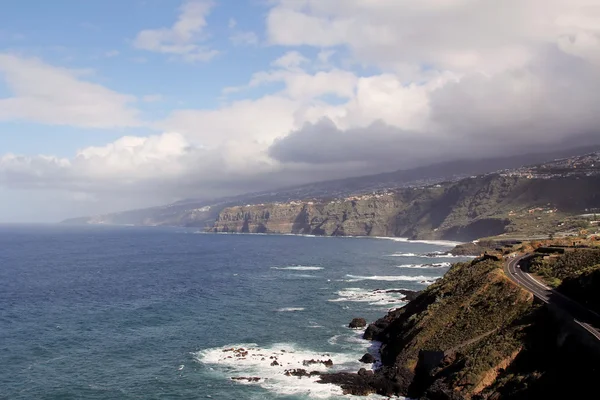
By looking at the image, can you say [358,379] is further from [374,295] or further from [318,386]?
[374,295]

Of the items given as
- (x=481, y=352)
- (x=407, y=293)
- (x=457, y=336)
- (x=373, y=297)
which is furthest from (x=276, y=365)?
(x=407, y=293)

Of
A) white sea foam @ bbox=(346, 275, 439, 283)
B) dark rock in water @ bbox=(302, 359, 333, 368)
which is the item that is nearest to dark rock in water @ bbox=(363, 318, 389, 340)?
dark rock in water @ bbox=(302, 359, 333, 368)

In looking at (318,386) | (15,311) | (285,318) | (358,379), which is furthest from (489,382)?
(15,311)

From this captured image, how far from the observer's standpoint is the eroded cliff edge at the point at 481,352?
143 feet

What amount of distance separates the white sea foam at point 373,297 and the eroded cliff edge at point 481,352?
26.9m

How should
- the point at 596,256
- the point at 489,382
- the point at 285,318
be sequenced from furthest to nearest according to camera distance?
1. the point at 285,318
2. the point at 596,256
3. the point at 489,382

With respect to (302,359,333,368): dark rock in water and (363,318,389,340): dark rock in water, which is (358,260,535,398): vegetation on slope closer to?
(363,318,389,340): dark rock in water

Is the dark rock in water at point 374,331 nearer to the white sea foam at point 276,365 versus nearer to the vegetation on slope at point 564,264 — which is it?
the white sea foam at point 276,365

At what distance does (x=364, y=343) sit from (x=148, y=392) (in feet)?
102

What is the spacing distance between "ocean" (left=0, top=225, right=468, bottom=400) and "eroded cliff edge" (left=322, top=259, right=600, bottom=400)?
5.90 m

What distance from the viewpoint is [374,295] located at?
108 metres

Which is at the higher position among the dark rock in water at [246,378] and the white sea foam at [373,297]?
the dark rock in water at [246,378]

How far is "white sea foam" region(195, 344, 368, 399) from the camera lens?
177 ft

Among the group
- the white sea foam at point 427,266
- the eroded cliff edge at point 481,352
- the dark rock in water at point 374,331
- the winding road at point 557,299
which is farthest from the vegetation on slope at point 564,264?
the white sea foam at point 427,266
